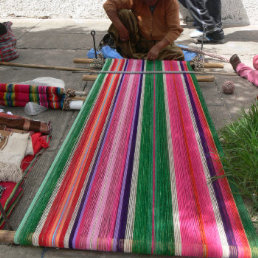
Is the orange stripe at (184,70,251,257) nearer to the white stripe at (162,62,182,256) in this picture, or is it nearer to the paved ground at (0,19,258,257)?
the white stripe at (162,62,182,256)

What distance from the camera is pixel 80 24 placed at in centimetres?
529

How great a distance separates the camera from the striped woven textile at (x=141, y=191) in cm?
112

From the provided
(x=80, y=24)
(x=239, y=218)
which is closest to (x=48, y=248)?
(x=239, y=218)

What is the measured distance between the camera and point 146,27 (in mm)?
2980

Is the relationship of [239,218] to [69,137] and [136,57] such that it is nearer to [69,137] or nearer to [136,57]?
[69,137]

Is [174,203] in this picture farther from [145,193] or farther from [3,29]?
[3,29]

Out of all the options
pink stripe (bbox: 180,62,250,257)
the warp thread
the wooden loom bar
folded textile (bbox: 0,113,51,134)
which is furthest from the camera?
the wooden loom bar

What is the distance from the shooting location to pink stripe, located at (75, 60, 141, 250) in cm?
113

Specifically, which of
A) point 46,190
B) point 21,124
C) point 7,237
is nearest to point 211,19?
point 21,124

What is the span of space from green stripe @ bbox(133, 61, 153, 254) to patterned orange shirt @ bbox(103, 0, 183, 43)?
127cm

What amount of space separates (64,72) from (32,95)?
873mm

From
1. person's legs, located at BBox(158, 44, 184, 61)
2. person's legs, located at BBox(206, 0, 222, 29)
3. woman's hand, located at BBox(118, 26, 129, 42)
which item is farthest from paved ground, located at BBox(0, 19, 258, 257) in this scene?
woman's hand, located at BBox(118, 26, 129, 42)

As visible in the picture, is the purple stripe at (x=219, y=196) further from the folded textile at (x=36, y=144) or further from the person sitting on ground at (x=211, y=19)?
the person sitting on ground at (x=211, y=19)

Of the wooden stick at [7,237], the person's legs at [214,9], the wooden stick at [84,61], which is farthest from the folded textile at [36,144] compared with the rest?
the person's legs at [214,9]
